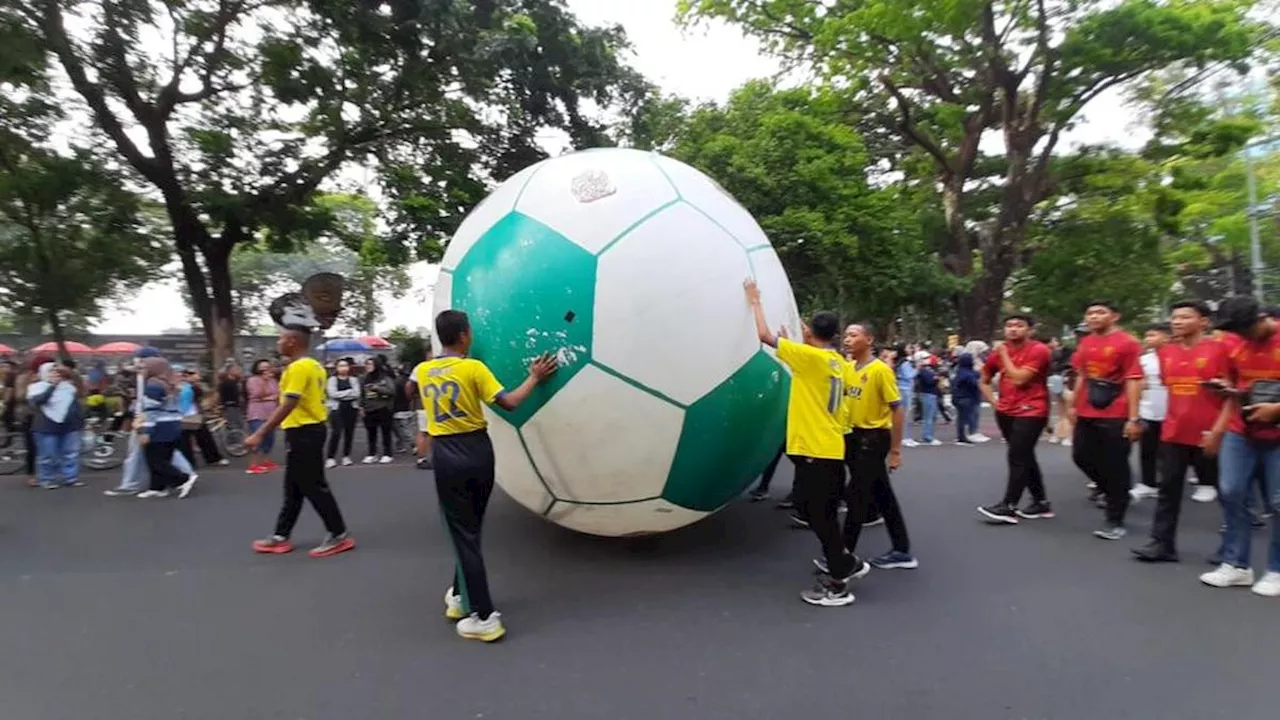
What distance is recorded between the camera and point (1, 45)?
32.1ft

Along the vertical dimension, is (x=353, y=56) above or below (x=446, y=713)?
above

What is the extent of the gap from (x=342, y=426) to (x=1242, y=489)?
8.86 metres

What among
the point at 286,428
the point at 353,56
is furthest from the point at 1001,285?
the point at 286,428

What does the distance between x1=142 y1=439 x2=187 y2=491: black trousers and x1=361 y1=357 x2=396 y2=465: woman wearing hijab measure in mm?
2631

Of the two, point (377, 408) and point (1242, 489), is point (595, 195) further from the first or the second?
point (377, 408)

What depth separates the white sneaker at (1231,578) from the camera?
4.43 m

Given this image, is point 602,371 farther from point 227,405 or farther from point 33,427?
point 227,405

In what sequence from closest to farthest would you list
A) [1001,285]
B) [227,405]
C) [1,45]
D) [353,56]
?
[1,45], [227,405], [353,56], [1001,285]

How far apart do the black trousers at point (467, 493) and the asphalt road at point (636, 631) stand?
28 centimetres

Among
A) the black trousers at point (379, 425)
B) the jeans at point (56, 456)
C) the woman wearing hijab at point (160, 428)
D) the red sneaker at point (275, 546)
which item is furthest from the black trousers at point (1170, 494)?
the jeans at point (56, 456)

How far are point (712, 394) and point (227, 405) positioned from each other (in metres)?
9.44

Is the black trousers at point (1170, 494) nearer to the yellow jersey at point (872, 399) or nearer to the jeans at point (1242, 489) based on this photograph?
the jeans at point (1242, 489)

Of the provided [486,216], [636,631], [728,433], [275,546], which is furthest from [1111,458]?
[275,546]

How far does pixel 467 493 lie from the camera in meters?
3.83
